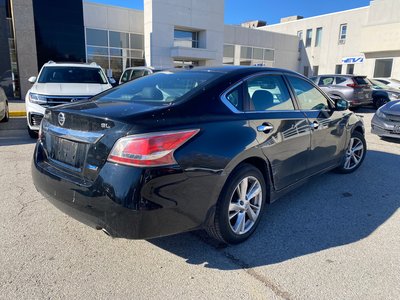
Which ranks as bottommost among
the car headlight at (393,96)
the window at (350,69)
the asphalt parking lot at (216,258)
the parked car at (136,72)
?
the asphalt parking lot at (216,258)

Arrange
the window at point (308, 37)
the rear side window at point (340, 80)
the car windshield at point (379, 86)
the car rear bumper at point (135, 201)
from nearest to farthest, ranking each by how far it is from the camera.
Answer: the car rear bumper at point (135, 201) → the rear side window at point (340, 80) → the car windshield at point (379, 86) → the window at point (308, 37)

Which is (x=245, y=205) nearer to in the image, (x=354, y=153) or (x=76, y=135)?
(x=76, y=135)

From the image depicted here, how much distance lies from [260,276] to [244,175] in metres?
0.86

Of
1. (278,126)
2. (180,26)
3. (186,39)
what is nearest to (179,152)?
(278,126)

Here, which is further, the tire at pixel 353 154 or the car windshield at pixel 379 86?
the car windshield at pixel 379 86

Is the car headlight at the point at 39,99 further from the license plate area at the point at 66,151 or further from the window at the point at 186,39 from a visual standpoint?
the window at the point at 186,39

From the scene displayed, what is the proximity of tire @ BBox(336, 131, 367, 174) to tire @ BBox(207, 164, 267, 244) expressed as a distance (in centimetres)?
243

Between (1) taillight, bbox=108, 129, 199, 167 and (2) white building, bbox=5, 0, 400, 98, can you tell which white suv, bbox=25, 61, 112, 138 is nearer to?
(2) white building, bbox=5, 0, 400, 98

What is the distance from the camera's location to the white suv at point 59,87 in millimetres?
7008

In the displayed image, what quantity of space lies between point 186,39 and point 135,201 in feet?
81.6

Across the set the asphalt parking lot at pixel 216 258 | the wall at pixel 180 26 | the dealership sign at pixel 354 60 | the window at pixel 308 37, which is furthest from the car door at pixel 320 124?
the window at pixel 308 37

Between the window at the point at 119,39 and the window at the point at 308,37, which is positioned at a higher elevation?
the window at the point at 308,37

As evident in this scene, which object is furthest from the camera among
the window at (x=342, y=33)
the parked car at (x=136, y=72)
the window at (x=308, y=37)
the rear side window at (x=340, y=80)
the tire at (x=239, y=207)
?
the window at (x=308, y=37)

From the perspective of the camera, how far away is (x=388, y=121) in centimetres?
764
